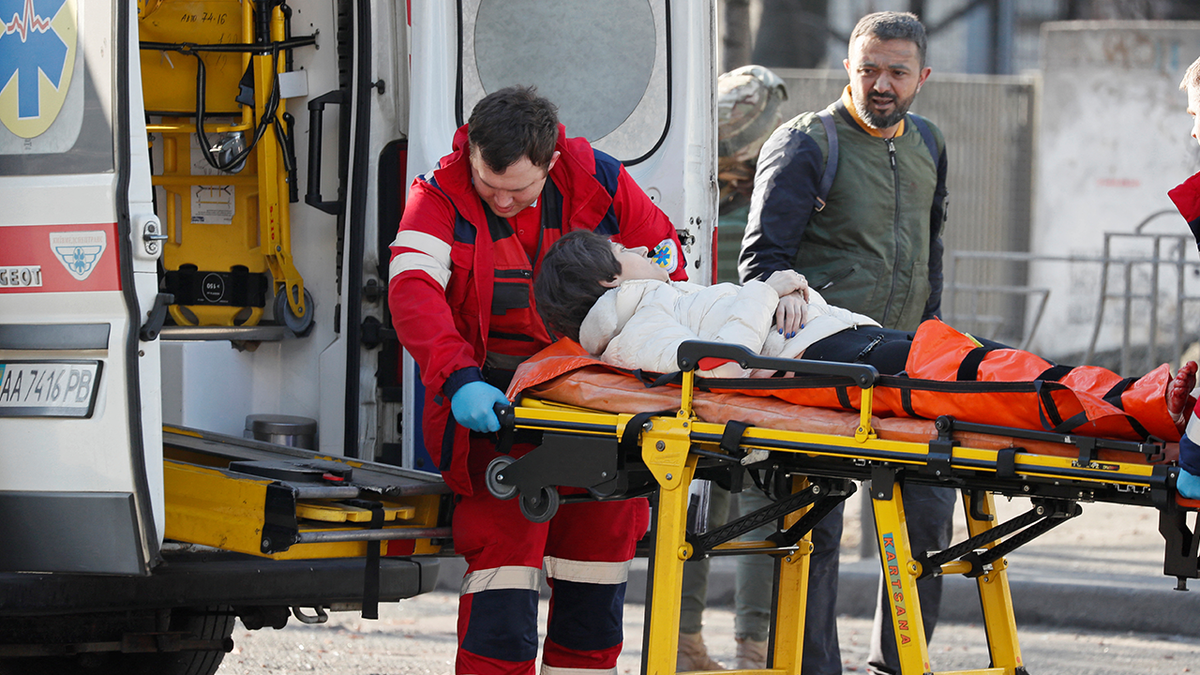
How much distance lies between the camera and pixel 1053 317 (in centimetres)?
1336

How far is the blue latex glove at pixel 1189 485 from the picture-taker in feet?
8.42

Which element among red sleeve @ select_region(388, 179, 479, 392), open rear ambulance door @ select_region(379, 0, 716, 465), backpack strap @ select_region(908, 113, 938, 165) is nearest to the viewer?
red sleeve @ select_region(388, 179, 479, 392)

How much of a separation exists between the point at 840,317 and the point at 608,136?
3.78ft

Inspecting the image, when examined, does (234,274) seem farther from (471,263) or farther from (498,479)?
(498,479)

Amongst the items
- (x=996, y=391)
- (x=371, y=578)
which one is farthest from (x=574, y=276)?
(x=996, y=391)

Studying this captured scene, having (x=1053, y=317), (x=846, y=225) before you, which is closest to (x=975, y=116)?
(x=1053, y=317)

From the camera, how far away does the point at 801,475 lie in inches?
129

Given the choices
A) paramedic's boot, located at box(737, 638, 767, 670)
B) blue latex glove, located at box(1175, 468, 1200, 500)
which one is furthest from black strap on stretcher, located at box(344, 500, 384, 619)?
blue latex glove, located at box(1175, 468, 1200, 500)

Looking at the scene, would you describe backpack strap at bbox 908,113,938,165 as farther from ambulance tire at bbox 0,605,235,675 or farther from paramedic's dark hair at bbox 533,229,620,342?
ambulance tire at bbox 0,605,235,675

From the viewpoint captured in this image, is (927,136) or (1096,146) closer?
(927,136)

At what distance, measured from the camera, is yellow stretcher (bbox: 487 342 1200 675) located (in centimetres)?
275

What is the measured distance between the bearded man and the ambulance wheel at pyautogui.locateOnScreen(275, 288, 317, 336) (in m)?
Answer: 1.47

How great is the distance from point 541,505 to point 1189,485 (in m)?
1.43

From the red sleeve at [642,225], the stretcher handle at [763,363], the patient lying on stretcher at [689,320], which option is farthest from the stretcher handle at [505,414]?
the red sleeve at [642,225]
